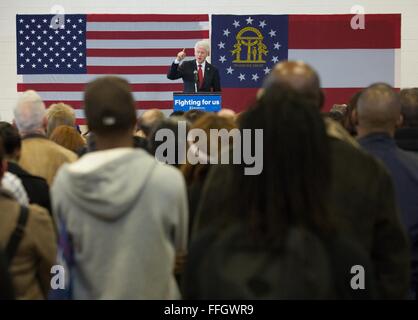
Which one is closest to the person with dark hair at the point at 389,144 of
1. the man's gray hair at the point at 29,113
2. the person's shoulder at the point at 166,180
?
the person's shoulder at the point at 166,180

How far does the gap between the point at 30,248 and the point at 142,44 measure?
9.38 meters

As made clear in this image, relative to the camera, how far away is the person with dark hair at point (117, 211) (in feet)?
8.39

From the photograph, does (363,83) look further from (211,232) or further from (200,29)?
(211,232)

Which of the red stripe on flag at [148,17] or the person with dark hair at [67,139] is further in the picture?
the red stripe on flag at [148,17]

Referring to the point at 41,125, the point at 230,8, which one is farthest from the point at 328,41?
the point at 41,125

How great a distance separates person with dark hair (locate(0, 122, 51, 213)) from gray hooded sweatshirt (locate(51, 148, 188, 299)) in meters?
1.23

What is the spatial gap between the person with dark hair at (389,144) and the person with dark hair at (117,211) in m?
1.25

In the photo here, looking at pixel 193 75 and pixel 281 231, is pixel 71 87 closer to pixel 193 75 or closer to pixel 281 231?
pixel 193 75

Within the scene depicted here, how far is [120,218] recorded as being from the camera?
2.59 m

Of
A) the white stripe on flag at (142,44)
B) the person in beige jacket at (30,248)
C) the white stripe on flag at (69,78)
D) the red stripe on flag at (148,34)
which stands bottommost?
the person in beige jacket at (30,248)

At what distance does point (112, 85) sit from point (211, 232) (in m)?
0.70

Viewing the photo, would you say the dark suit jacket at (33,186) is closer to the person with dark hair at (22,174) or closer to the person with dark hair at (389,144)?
the person with dark hair at (22,174)
